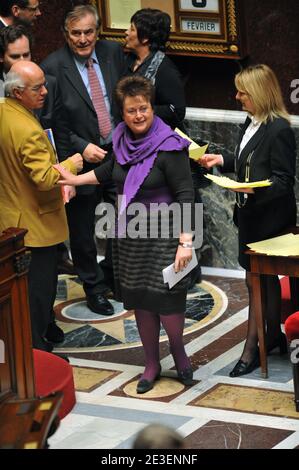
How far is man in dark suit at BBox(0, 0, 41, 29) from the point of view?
25.3 feet

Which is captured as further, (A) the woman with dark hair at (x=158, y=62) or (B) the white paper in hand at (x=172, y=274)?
(A) the woman with dark hair at (x=158, y=62)

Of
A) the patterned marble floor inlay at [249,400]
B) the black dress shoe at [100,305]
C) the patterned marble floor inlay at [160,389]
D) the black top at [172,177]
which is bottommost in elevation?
the patterned marble floor inlay at [249,400]

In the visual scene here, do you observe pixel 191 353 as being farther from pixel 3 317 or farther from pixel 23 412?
pixel 23 412

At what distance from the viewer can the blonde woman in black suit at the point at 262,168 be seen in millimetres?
6613

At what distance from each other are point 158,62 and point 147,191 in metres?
1.74

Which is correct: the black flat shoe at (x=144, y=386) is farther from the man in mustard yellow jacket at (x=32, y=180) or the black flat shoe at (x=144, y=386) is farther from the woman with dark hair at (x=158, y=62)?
the woman with dark hair at (x=158, y=62)

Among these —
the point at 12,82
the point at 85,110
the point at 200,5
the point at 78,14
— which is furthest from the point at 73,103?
the point at 200,5

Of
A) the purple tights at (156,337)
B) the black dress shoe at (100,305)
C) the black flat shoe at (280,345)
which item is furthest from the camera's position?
the black dress shoe at (100,305)

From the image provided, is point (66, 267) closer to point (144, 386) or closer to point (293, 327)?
point (144, 386)

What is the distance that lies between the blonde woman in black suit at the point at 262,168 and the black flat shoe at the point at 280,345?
159 mm

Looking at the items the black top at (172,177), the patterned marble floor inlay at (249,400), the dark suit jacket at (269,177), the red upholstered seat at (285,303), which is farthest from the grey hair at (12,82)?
the red upholstered seat at (285,303)

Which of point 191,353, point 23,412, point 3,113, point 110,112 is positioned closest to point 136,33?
point 110,112

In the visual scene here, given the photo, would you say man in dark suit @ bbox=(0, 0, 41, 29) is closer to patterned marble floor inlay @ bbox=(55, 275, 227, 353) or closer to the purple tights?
patterned marble floor inlay @ bbox=(55, 275, 227, 353)

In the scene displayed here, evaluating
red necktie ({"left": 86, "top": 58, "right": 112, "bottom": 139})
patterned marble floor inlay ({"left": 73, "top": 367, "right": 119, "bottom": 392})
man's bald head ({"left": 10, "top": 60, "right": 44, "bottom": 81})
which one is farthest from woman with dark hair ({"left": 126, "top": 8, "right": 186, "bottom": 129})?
patterned marble floor inlay ({"left": 73, "top": 367, "right": 119, "bottom": 392})
